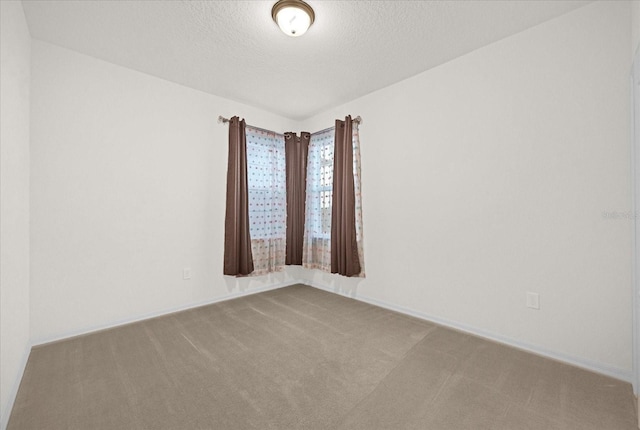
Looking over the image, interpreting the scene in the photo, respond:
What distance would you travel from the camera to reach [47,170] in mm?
2357

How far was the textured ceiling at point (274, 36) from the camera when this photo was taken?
1.98 meters

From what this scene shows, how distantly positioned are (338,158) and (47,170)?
2834mm

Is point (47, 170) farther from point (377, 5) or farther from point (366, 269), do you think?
point (366, 269)

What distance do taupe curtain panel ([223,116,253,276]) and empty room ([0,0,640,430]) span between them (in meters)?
0.03

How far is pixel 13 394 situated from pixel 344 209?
300 cm

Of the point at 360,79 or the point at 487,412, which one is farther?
the point at 360,79

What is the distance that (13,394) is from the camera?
1638 mm

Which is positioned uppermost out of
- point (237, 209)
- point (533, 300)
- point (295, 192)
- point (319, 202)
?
point (295, 192)

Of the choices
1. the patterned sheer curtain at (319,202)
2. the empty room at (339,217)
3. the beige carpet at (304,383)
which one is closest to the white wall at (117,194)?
the empty room at (339,217)

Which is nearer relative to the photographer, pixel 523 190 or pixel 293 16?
pixel 293 16

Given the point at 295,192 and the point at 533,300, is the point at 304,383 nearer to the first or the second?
the point at 533,300

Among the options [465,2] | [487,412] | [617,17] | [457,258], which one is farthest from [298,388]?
[617,17]

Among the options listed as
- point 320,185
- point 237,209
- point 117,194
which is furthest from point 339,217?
point 117,194

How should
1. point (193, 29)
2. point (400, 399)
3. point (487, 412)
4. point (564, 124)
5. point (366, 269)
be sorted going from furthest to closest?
point (366, 269) → point (193, 29) → point (564, 124) → point (400, 399) → point (487, 412)
